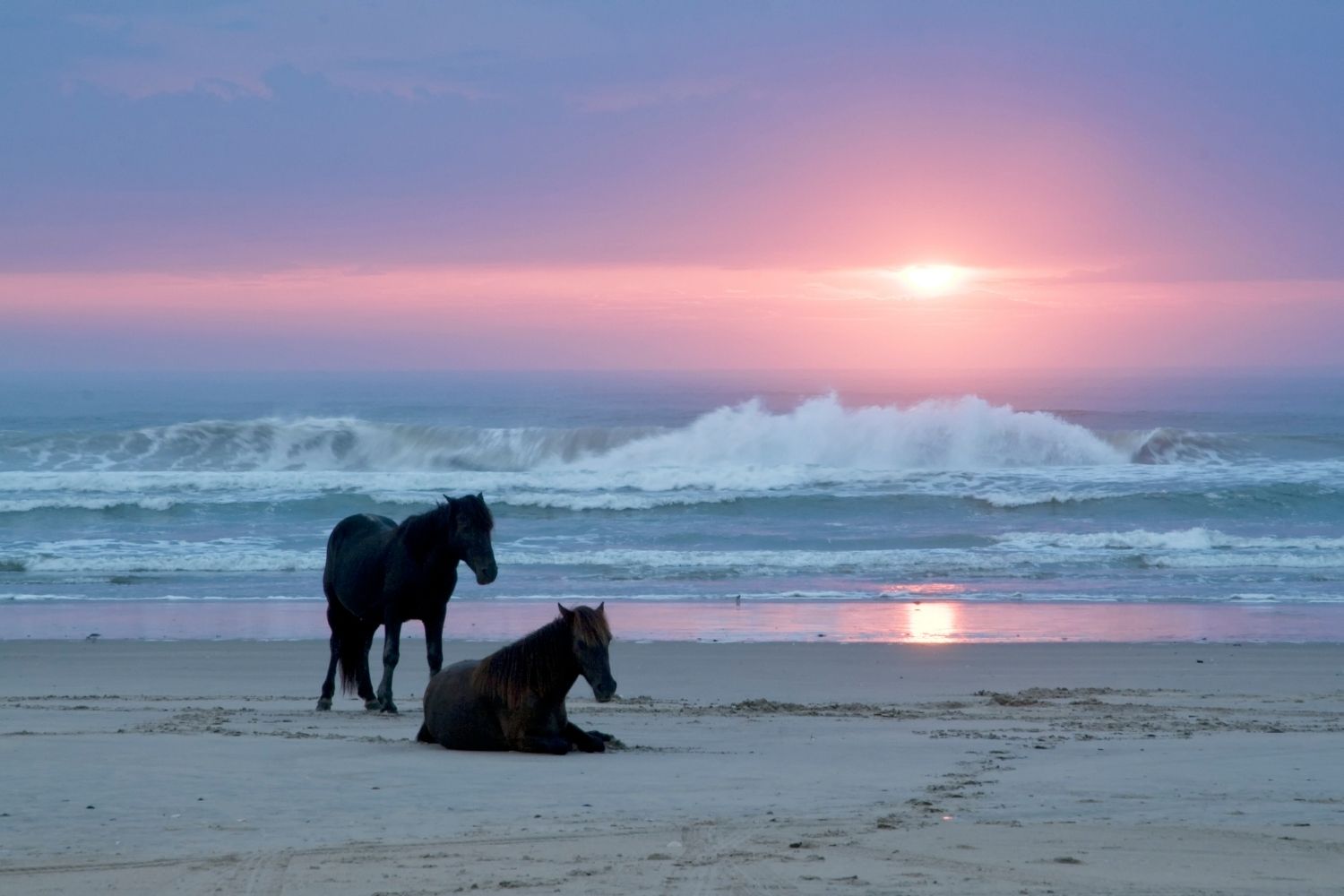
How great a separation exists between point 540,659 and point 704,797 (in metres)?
1.52

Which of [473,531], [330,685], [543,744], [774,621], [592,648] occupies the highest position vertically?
[473,531]

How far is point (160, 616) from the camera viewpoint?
1472 centimetres

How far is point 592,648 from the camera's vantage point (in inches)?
265

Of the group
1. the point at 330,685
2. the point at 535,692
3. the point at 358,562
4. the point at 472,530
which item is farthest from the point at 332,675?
the point at 535,692

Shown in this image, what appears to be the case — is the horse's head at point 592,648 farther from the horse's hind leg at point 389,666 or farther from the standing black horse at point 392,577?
the horse's hind leg at point 389,666

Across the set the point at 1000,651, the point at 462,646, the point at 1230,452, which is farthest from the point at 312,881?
the point at 1230,452

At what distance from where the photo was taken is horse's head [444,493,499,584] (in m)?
8.45

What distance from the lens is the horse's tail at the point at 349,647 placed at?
30.7 feet

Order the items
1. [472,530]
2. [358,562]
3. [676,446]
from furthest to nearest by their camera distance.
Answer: [676,446] → [358,562] → [472,530]

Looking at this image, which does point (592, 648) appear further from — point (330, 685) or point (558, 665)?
point (330, 685)

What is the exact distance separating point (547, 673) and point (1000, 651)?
657cm

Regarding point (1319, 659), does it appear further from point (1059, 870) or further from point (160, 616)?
point (160, 616)

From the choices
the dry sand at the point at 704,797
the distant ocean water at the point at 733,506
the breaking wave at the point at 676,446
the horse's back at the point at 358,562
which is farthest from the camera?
the breaking wave at the point at 676,446

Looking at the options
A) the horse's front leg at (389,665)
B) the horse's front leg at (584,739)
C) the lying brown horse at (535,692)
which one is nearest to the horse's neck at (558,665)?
the lying brown horse at (535,692)
